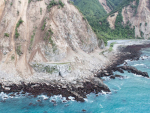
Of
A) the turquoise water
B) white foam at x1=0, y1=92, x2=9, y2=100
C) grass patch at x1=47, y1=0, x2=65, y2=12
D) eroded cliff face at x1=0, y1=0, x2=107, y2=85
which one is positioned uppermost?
grass patch at x1=47, y1=0, x2=65, y2=12

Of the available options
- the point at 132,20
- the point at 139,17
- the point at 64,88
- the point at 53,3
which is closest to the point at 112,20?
the point at 132,20

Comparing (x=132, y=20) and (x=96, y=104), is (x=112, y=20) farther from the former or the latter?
(x=96, y=104)

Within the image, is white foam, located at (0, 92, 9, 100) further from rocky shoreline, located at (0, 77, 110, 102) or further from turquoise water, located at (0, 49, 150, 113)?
rocky shoreline, located at (0, 77, 110, 102)

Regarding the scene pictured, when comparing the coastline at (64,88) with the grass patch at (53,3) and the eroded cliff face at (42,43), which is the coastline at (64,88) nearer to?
the eroded cliff face at (42,43)

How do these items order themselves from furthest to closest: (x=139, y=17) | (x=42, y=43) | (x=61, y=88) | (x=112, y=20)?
(x=112, y=20)
(x=139, y=17)
(x=42, y=43)
(x=61, y=88)

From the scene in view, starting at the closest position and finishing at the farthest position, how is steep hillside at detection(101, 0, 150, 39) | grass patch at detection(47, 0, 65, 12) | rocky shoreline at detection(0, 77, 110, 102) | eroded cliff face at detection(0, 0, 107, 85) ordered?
rocky shoreline at detection(0, 77, 110, 102) → eroded cliff face at detection(0, 0, 107, 85) → grass patch at detection(47, 0, 65, 12) → steep hillside at detection(101, 0, 150, 39)

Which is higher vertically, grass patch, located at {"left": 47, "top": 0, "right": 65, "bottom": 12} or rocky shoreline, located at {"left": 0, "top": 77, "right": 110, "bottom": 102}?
grass patch, located at {"left": 47, "top": 0, "right": 65, "bottom": 12}

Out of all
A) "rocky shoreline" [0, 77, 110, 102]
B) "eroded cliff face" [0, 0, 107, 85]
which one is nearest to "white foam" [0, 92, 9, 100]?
"rocky shoreline" [0, 77, 110, 102]
